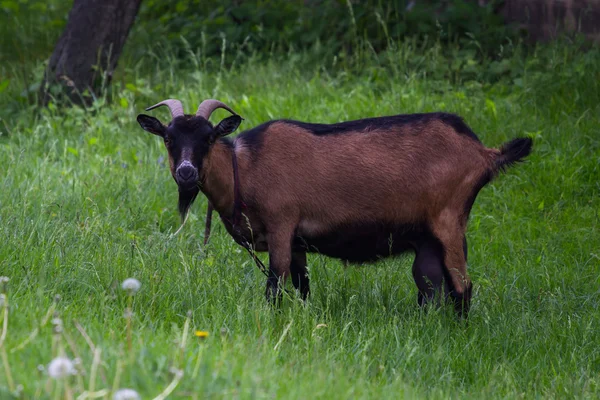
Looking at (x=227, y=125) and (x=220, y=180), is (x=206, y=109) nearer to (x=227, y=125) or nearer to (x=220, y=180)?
(x=227, y=125)

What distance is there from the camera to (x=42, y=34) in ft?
37.4

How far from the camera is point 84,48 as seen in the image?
362 inches

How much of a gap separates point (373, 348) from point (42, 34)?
7.92 metres

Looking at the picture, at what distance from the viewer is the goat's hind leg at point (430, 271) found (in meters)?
5.66

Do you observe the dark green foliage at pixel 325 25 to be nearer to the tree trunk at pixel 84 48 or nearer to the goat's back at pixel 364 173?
the tree trunk at pixel 84 48

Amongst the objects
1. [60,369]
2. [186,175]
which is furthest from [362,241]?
[60,369]

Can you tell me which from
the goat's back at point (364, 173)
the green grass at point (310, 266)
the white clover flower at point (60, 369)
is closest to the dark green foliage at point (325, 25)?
the green grass at point (310, 266)

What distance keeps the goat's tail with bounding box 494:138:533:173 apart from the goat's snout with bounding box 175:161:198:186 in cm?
186

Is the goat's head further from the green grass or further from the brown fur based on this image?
the green grass

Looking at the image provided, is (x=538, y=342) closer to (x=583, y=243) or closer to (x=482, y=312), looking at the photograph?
(x=482, y=312)

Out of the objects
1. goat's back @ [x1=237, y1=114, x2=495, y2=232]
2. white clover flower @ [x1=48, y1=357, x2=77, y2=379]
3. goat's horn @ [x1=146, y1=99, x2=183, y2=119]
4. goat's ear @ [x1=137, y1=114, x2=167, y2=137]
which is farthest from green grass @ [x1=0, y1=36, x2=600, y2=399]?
goat's horn @ [x1=146, y1=99, x2=183, y2=119]

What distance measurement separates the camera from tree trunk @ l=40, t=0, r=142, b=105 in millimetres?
9156

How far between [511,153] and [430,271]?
882 mm

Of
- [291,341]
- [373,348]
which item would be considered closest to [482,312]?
[373,348]
